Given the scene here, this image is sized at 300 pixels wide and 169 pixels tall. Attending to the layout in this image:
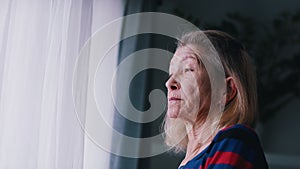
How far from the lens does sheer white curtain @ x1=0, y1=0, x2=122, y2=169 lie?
135 cm

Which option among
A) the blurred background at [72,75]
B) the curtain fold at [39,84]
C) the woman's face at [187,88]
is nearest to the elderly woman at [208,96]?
the woman's face at [187,88]

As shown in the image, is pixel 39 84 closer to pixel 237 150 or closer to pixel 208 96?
pixel 208 96

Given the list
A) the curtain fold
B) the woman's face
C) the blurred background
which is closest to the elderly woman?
the woman's face

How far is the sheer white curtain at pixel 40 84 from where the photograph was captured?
1.35 meters

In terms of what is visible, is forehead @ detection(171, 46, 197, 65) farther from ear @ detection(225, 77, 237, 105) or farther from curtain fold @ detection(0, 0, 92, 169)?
curtain fold @ detection(0, 0, 92, 169)

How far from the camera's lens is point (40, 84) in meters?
1.42

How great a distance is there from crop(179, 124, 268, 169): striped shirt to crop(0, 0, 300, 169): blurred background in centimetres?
60

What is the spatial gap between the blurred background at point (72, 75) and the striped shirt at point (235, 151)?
596 millimetres

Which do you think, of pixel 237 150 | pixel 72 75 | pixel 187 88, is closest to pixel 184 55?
pixel 187 88

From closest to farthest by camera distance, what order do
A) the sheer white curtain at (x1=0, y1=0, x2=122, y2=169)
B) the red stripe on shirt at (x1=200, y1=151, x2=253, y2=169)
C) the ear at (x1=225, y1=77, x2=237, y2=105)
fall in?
1. the red stripe on shirt at (x1=200, y1=151, x2=253, y2=169)
2. the ear at (x1=225, y1=77, x2=237, y2=105)
3. the sheer white curtain at (x1=0, y1=0, x2=122, y2=169)

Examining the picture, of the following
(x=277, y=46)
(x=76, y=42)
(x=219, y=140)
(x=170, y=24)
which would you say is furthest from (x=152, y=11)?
(x=219, y=140)

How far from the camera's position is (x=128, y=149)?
1.69 m

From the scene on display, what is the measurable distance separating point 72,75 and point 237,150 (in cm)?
82

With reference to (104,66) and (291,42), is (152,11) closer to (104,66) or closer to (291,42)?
(104,66)
